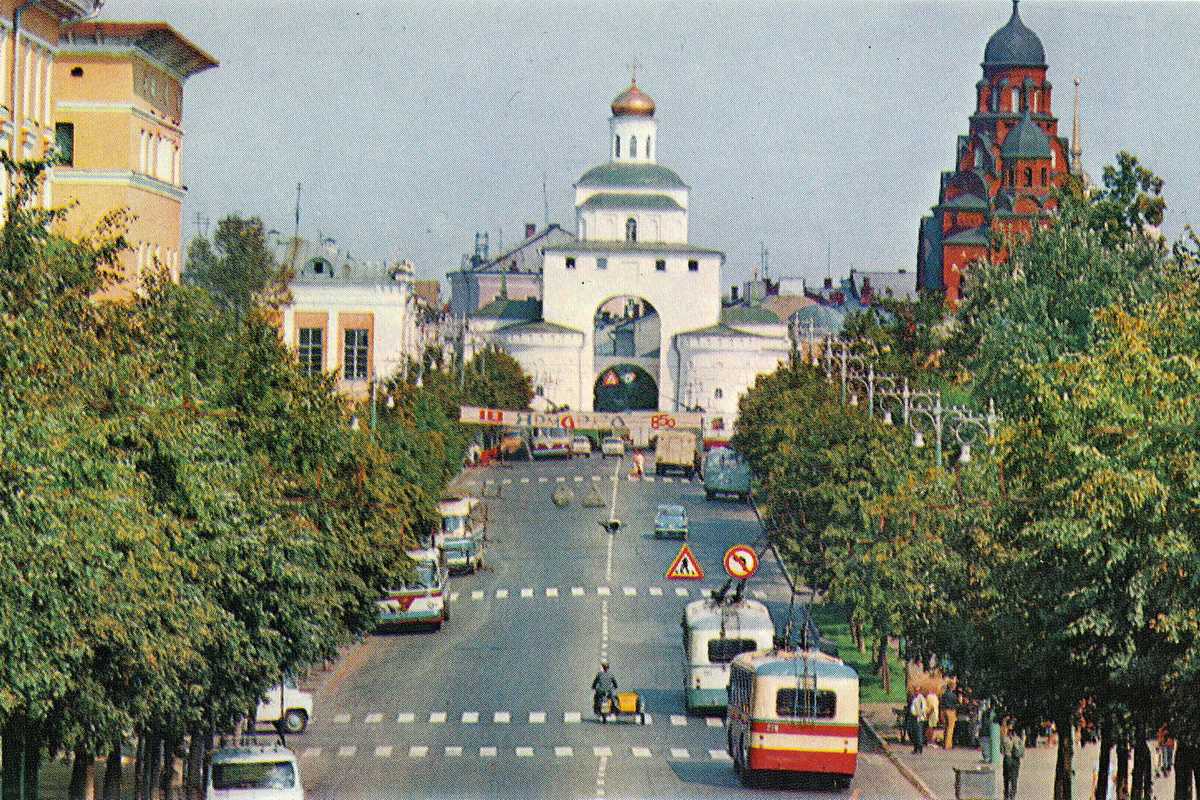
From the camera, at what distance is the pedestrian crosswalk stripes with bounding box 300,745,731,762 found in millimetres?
42906

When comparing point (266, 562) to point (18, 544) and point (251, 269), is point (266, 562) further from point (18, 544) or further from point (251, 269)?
point (251, 269)

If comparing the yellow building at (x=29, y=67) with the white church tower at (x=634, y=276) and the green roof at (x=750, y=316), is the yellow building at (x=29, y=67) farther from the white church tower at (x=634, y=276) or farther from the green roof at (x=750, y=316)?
the green roof at (x=750, y=316)

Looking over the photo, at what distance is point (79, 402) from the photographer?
27922 mm

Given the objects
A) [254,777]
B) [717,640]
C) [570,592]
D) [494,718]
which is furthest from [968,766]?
[570,592]

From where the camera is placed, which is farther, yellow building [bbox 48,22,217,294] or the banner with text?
the banner with text

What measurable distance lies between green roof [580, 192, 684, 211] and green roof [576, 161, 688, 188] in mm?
1618

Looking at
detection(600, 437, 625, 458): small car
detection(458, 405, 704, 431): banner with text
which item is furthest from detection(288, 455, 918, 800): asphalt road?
detection(600, 437, 625, 458): small car

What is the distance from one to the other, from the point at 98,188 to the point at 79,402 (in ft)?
139

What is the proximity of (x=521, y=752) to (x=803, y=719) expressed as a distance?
22.7ft

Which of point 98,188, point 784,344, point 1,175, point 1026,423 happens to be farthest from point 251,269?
point 1026,423

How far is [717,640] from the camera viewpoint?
4719 cm

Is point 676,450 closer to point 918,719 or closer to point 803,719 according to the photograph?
point 918,719

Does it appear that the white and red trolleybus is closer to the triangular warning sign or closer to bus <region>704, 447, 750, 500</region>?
the triangular warning sign

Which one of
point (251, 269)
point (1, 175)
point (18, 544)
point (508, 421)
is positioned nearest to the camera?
point (18, 544)
